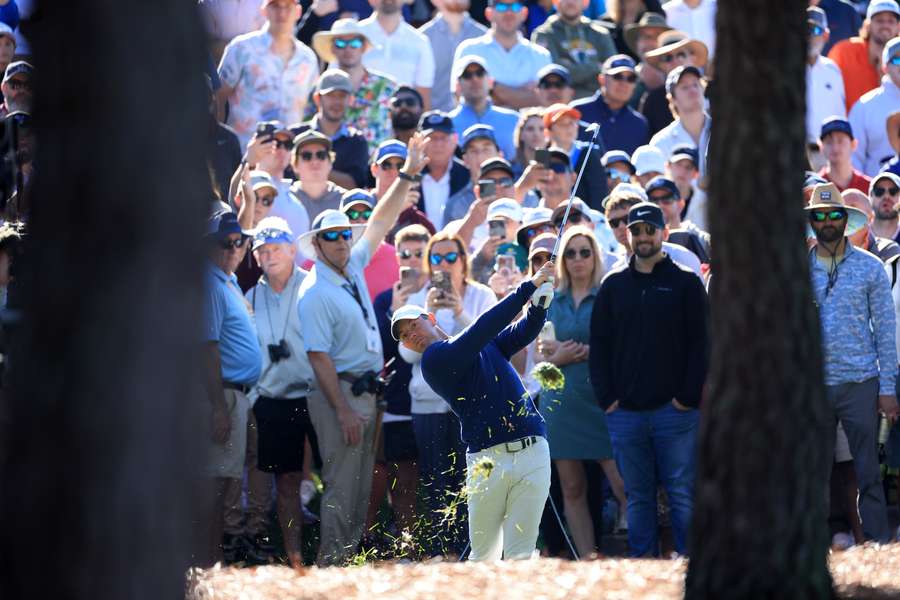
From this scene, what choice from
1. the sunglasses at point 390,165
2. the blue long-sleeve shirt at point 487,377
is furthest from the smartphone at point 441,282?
the sunglasses at point 390,165

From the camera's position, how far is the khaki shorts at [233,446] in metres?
11.1

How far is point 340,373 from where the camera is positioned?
1180 centimetres

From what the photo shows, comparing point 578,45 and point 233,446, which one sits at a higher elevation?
point 578,45

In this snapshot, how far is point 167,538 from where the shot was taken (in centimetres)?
478

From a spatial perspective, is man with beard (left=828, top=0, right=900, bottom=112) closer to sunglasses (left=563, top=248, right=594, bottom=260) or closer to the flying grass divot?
sunglasses (left=563, top=248, right=594, bottom=260)

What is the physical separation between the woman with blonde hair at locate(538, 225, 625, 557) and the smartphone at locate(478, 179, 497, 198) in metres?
1.49

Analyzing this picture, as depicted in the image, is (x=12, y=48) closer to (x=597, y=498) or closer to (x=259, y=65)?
(x=259, y=65)

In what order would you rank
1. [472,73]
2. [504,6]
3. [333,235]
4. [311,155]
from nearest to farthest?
[333,235] < [311,155] < [472,73] < [504,6]

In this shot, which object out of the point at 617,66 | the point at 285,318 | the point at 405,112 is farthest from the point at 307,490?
the point at 617,66

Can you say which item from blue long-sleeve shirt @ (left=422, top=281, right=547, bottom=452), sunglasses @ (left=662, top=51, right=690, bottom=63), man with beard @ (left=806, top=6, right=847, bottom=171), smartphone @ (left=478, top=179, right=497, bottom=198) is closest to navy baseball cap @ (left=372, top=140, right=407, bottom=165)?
smartphone @ (left=478, top=179, right=497, bottom=198)

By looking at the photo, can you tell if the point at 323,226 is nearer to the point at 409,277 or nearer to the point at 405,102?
the point at 409,277

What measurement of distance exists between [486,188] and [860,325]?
339 cm

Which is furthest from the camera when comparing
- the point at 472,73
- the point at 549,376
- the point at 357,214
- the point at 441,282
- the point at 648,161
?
the point at 472,73

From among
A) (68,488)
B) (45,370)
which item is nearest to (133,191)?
(45,370)
